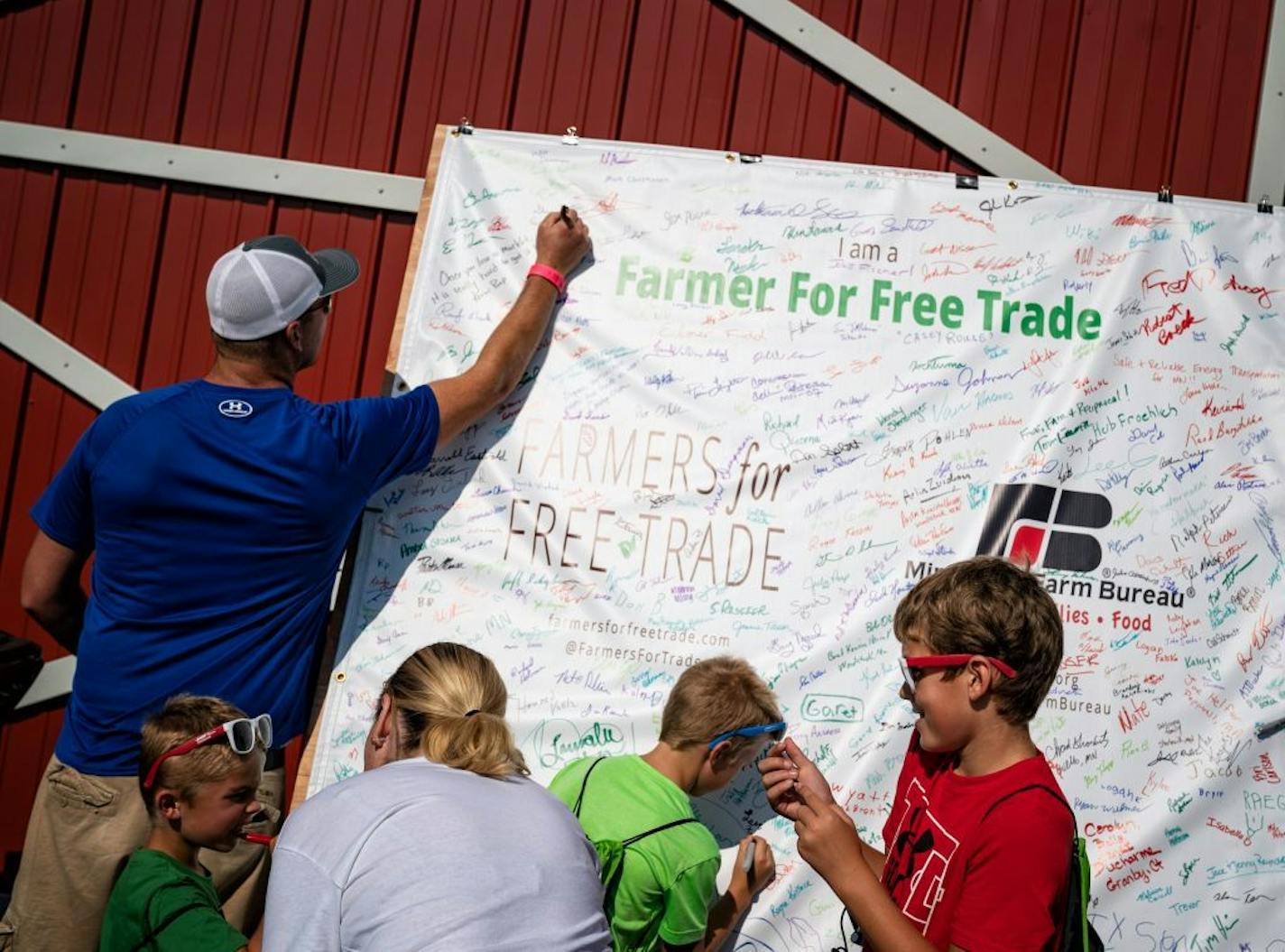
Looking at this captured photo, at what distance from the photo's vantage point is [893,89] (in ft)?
13.3

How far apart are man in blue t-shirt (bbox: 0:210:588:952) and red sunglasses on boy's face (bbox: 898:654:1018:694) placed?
1.59 m

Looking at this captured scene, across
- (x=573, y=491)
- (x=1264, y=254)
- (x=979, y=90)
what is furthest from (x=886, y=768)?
(x=979, y=90)

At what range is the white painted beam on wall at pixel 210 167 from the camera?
4.30m

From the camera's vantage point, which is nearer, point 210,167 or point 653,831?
point 653,831

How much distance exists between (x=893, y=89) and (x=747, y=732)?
2305mm

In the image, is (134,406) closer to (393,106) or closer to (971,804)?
(393,106)

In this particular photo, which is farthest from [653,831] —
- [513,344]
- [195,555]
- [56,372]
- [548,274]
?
[56,372]

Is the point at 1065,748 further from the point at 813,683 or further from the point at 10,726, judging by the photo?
the point at 10,726

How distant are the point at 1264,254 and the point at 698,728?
216cm

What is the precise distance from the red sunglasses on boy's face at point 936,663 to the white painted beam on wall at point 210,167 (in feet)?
8.89

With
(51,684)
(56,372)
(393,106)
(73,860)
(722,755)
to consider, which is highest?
(393,106)

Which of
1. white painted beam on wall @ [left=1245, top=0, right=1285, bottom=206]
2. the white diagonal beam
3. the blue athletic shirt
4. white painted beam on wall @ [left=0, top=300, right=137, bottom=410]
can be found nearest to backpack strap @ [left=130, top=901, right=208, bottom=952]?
the blue athletic shirt

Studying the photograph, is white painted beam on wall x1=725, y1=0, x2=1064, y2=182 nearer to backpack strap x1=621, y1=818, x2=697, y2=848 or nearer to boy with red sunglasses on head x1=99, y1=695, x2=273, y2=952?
backpack strap x1=621, y1=818, x2=697, y2=848

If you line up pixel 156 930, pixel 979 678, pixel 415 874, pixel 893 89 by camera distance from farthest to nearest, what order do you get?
pixel 893 89 → pixel 156 930 → pixel 979 678 → pixel 415 874
